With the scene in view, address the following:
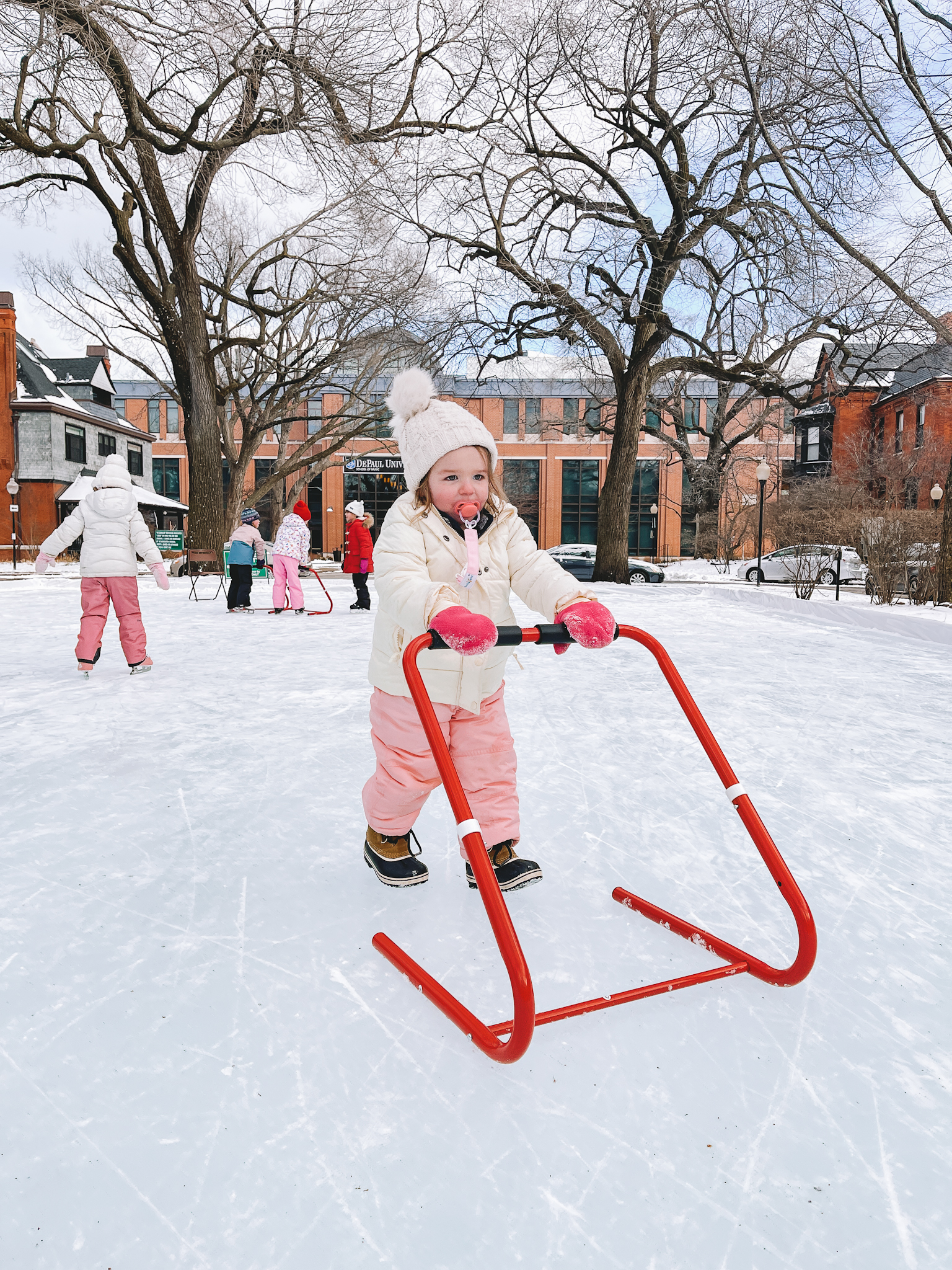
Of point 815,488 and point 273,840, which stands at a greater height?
point 815,488

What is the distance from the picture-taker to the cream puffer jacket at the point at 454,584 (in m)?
2.19

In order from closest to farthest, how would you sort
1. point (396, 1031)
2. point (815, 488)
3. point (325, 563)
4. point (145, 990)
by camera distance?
point (396, 1031), point (145, 990), point (815, 488), point (325, 563)

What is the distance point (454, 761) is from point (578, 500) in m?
48.5

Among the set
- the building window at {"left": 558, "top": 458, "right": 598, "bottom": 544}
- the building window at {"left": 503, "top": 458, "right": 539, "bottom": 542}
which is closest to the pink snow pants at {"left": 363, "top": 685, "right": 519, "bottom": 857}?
the building window at {"left": 503, "top": 458, "right": 539, "bottom": 542}

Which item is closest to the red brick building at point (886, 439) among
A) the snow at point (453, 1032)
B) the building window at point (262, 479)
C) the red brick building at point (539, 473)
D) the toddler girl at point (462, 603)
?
the red brick building at point (539, 473)

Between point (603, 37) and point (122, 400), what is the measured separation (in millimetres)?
43472

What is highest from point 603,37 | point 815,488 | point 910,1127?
point 603,37

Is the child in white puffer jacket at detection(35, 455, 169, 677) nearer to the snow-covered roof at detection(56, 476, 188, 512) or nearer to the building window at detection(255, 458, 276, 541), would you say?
the snow-covered roof at detection(56, 476, 188, 512)

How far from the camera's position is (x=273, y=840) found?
2766 mm

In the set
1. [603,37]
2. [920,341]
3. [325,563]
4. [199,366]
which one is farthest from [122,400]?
[920,341]

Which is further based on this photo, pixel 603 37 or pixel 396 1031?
pixel 603 37

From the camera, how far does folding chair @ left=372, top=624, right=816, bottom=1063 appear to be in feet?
4.75

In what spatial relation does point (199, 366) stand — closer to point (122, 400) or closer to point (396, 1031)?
point (396, 1031)

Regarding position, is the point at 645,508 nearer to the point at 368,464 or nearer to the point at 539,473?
the point at 539,473
